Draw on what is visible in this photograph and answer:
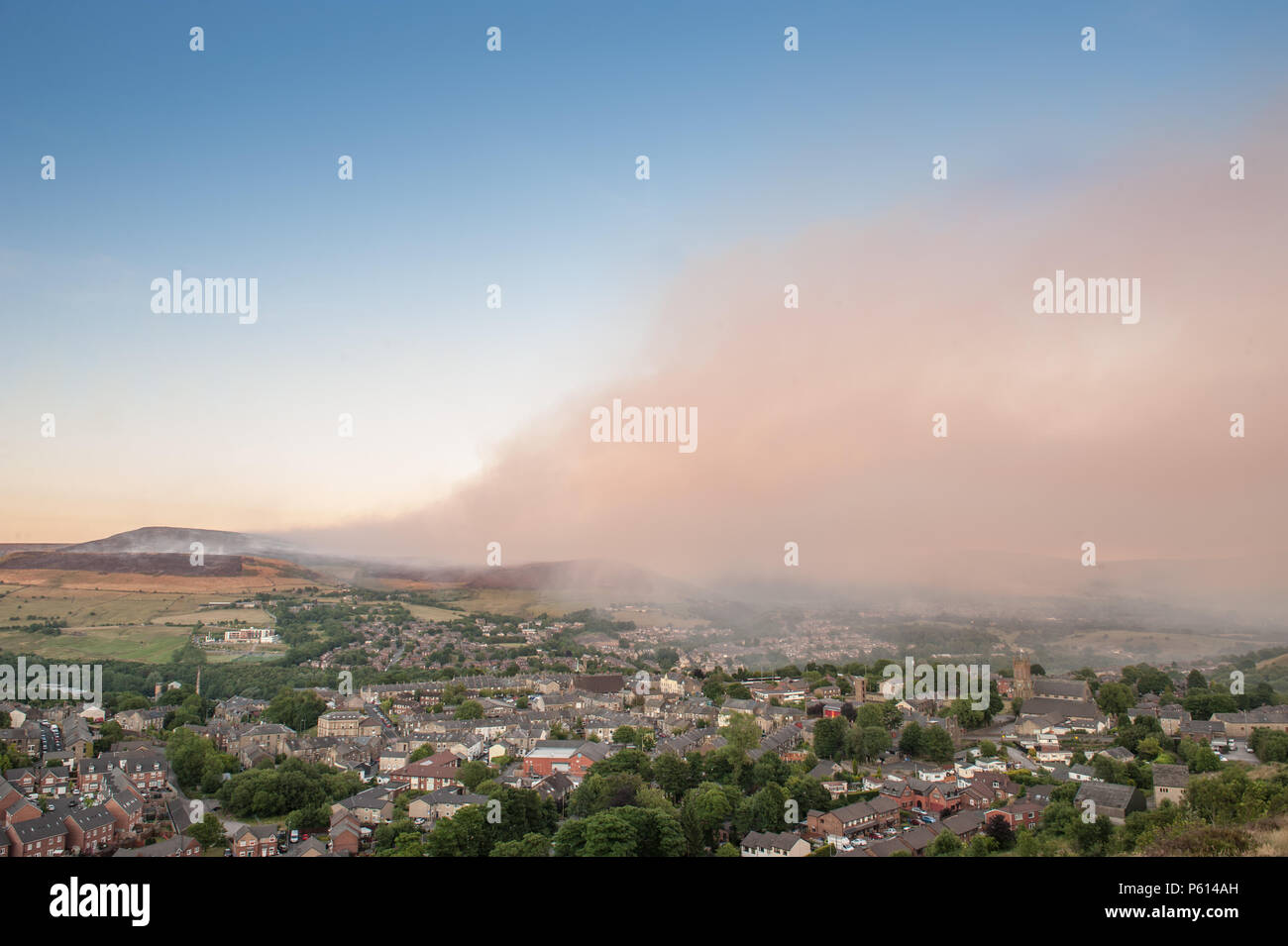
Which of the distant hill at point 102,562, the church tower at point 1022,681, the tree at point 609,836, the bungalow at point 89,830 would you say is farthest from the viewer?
the distant hill at point 102,562

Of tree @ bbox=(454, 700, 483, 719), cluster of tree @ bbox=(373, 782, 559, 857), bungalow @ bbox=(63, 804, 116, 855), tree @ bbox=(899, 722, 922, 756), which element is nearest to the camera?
cluster of tree @ bbox=(373, 782, 559, 857)

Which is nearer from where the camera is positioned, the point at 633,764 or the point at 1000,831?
the point at 1000,831

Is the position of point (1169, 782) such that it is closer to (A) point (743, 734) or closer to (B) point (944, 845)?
(B) point (944, 845)

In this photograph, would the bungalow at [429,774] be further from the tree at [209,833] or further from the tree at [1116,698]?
the tree at [1116,698]

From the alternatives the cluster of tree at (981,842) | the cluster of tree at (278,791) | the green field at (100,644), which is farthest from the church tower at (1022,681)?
the green field at (100,644)

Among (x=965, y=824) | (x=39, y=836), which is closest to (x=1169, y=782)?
(x=965, y=824)

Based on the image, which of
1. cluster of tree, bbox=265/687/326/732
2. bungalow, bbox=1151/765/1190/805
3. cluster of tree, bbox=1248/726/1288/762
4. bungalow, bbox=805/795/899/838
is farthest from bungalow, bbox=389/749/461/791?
cluster of tree, bbox=1248/726/1288/762

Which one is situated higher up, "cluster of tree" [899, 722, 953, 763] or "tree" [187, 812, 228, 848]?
"tree" [187, 812, 228, 848]

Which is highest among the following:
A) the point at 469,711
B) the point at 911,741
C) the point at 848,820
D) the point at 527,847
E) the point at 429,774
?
the point at 527,847

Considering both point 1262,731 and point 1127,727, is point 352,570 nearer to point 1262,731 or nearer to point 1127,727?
point 1127,727

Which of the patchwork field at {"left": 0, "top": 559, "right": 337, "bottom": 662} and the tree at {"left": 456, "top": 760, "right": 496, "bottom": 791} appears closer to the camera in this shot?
the tree at {"left": 456, "top": 760, "right": 496, "bottom": 791}

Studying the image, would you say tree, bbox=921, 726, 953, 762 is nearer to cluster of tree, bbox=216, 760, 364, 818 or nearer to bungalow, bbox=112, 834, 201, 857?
cluster of tree, bbox=216, 760, 364, 818
